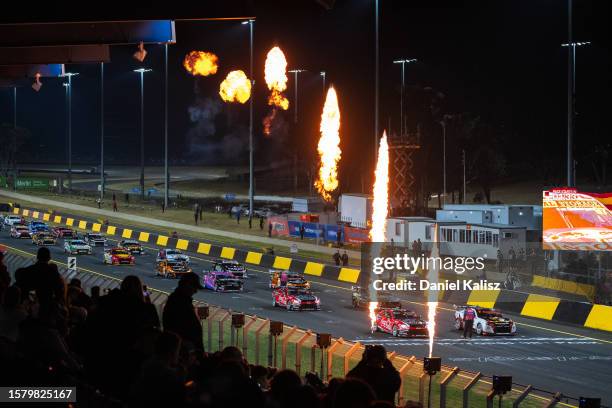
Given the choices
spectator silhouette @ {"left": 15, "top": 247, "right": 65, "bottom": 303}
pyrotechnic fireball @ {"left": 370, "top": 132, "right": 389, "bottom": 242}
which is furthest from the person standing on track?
pyrotechnic fireball @ {"left": 370, "top": 132, "right": 389, "bottom": 242}

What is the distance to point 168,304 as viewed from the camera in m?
12.6

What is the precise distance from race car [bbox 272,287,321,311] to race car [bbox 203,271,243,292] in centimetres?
494

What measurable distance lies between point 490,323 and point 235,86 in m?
87.0

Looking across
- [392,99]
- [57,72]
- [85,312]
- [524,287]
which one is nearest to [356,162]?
[392,99]

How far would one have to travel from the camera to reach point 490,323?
39.1 m

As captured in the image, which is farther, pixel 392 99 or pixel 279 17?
pixel 279 17

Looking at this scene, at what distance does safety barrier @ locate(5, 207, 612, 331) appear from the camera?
4062cm

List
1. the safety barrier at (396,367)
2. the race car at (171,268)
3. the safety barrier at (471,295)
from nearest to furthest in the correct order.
Result: 1. the safety barrier at (396,367)
2. the safety barrier at (471,295)
3. the race car at (171,268)

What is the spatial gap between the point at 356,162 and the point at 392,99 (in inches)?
398

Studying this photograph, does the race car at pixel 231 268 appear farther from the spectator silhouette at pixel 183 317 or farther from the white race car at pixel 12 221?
the spectator silhouette at pixel 183 317

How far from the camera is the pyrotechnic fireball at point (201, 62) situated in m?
135

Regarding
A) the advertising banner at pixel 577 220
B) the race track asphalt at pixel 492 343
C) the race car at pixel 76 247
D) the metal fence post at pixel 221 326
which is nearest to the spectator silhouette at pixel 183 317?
the metal fence post at pixel 221 326

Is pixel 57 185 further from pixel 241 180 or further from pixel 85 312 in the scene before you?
pixel 85 312

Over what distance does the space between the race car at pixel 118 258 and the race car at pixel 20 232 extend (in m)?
14.7
